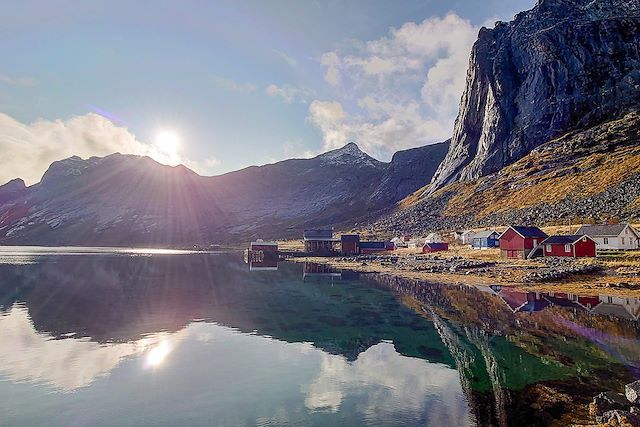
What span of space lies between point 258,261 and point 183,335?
283 feet

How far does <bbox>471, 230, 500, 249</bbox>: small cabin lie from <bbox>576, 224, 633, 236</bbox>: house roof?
82.5 ft

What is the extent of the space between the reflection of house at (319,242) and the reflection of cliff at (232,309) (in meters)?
53.0

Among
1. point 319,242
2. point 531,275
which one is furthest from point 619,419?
point 319,242

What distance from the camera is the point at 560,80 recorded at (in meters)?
174

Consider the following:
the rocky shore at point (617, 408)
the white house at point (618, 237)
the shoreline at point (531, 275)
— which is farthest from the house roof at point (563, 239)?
the rocky shore at point (617, 408)

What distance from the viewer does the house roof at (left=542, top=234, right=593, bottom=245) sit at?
229 feet

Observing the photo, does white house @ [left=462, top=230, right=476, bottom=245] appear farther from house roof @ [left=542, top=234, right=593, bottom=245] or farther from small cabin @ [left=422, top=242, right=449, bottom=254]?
house roof @ [left=542, top=234, right=593, bottom=245]

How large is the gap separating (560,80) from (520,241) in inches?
5301

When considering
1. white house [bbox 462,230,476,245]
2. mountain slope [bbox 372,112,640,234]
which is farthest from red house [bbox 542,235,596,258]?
white house [bbox 462,230,476,245]

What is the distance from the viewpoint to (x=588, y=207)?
4198 inches

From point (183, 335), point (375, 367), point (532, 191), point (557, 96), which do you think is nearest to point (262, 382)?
point (375, 367)

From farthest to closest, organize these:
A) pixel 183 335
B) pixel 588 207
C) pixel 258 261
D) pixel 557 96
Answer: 1. pixel 557 96
2. pixel 258 261
3. pixel 588 207
4. pixel 183 335

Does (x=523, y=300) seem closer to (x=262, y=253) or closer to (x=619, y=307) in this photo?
(x=619, y=307)

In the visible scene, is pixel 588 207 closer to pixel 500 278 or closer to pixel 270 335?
pixel 500 278
